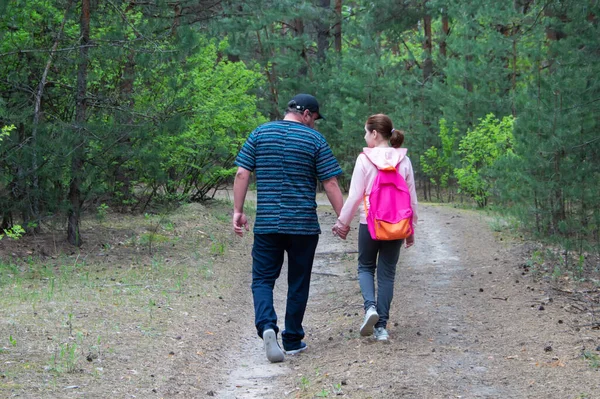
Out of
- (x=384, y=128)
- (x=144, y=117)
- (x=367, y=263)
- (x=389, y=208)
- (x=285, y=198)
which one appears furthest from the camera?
(x=144, y=117)

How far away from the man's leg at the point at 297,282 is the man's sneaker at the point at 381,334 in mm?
664

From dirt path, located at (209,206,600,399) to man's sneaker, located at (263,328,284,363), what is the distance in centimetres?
8

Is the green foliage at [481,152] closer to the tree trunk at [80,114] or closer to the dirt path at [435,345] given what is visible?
the dirt path at [435,345]

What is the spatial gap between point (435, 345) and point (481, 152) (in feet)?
46.7

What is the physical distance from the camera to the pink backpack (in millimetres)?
6504

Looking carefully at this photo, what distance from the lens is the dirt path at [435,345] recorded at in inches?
212

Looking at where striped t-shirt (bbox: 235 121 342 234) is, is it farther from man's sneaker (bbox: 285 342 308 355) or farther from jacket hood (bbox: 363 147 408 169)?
man's sneaker (bbox: 285 342 308 355)

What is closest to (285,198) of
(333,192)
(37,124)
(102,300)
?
(333,192)

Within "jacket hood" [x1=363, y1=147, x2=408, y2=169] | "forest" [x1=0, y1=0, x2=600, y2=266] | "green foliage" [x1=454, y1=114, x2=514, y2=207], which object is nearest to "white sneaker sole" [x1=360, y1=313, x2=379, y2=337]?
"jacket hood" [x1=363, y1=147, x2=408, y2=169]

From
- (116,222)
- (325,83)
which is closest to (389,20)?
(325,83)

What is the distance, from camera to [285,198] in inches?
252

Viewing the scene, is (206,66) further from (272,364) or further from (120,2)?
(272,364)

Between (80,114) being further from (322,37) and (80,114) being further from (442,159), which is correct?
(322,37)

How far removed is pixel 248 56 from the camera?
110 ft
